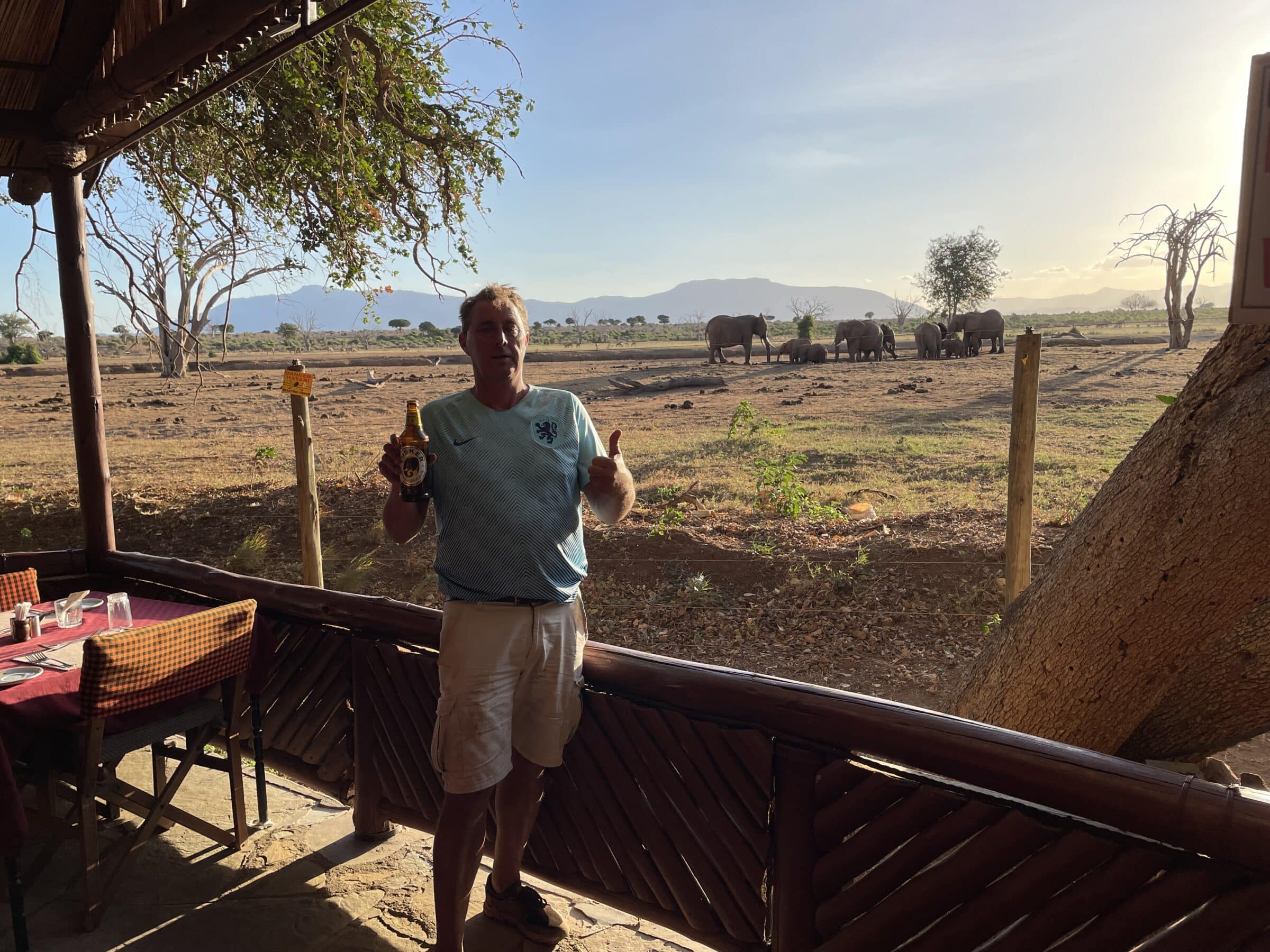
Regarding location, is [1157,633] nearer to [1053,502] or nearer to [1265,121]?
[1265,121]

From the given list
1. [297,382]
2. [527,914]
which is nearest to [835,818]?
[527,914]

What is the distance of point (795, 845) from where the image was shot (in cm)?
218

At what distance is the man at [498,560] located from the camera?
234 cm

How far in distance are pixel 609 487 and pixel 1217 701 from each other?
190cm

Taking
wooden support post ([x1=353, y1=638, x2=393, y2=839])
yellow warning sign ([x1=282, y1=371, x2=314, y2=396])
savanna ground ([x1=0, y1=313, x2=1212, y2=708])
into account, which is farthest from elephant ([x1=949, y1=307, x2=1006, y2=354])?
wooden support post ([x1=353, y1=638, x2=393, y2=839])

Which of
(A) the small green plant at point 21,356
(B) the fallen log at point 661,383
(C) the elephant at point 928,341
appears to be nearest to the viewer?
(B) the fallen log at point 661,383

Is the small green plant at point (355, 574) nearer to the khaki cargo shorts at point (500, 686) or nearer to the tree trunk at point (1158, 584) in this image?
the khaki cargo shorts at point (500, 686)

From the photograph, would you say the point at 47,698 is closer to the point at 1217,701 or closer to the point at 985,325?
the point at 1217,701

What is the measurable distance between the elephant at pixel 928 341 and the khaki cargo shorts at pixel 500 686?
33.6 m

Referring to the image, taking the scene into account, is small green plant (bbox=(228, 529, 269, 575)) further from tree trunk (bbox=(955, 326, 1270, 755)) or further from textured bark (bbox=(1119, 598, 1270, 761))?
textured bark (bbox=(1119, 598, 1270, 761))

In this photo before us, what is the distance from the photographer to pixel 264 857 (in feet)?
10.8

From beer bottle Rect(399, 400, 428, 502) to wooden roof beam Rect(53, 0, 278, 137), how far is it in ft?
4.95

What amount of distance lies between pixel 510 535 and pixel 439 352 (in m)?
41.6

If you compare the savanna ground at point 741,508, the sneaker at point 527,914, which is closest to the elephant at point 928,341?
the savanna ground at point 741,508
